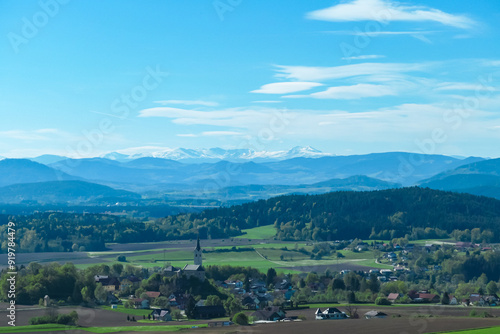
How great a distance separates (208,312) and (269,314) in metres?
6.58

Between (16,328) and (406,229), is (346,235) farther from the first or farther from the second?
(16,328)

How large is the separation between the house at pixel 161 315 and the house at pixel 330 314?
1385cm

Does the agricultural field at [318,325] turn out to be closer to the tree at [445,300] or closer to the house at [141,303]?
the house at [141,303]

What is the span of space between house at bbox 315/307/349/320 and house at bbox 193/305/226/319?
31.6ft

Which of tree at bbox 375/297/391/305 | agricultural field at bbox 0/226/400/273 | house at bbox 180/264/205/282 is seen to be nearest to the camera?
tree at bbox 375/297/391/305

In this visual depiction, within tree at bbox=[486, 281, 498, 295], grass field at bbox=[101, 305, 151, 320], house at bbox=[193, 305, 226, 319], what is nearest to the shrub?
house at bbox=[193, 305, 226, 319]

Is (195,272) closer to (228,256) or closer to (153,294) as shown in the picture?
(153,294)

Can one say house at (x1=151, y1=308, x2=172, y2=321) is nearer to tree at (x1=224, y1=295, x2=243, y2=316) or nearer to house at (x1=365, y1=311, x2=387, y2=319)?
tree at (x1=224, y1=295, x2=243, y2=316)

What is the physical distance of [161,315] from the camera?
72438mm

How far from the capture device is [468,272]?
4690 inches

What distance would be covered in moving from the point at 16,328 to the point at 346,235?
130241 mm

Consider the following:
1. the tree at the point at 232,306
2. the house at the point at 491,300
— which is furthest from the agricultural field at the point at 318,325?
the house at the point at 491,300

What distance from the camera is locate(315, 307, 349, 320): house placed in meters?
70.7

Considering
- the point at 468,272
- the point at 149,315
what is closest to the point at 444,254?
the point at 468,272
